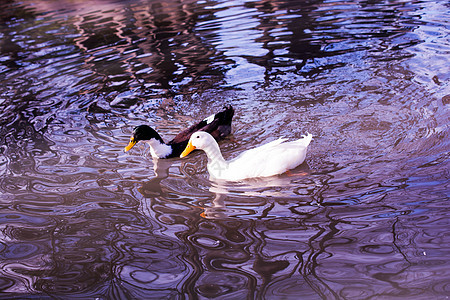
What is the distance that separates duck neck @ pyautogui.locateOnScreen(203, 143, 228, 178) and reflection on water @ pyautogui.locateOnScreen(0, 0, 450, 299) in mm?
215

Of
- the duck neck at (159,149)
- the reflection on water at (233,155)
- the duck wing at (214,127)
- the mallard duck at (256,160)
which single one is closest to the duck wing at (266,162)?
the mallard duck at (256,160)

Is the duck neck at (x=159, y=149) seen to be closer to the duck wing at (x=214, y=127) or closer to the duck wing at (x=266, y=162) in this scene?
the duck wing at (x=214, y=127)

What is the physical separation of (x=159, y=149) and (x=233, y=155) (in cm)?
94

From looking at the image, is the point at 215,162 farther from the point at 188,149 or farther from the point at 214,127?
the point at 214,127

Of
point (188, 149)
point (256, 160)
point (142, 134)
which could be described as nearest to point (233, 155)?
point (188, 149)

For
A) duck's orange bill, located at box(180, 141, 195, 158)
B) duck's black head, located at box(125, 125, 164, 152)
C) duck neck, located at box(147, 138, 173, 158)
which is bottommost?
duck neck, located at box(147, 138, 173, 158)

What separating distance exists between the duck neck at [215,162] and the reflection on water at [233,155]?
8.5 inches

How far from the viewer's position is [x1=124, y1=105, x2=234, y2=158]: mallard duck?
598 centimetres

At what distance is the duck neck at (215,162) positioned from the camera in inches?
207

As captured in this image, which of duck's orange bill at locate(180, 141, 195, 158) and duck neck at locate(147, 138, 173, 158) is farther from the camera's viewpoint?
duck neck at locate(147, 138, 173, 158)

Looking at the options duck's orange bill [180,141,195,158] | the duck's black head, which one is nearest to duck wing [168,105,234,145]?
the duck's black head

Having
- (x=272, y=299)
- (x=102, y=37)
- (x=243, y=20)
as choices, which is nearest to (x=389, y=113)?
(x=272, y=299)

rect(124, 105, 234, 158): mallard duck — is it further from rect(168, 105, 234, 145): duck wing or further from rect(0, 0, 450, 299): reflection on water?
rect(0, 0, 450, 299): reflection on water

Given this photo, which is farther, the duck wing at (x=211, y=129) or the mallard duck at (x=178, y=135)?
the duck wing at (x=211, y=129)
